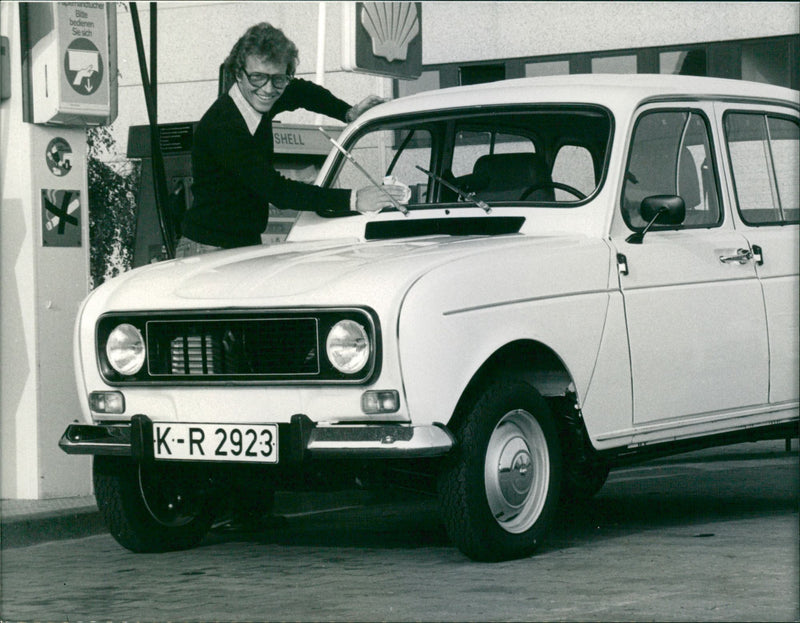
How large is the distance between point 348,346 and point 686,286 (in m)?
1.81

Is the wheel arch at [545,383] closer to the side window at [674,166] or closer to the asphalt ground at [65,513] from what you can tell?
the side window at [674,166]

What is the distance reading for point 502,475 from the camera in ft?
21.7

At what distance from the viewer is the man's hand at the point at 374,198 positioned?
761cm

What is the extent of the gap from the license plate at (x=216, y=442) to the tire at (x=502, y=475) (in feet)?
2.19

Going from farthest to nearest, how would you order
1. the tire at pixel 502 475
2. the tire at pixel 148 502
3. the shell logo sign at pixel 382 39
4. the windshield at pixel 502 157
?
the shell logo sign at pixel 382 39
the windshield at pixel 502 157
the tire at pixel 148 502
the tire at pixel 502 475

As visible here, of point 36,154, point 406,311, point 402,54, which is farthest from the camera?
point 402,54

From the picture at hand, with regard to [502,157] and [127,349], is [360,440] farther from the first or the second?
[502,157]

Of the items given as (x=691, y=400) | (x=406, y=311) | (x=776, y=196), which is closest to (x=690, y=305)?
(x=691, y=400)

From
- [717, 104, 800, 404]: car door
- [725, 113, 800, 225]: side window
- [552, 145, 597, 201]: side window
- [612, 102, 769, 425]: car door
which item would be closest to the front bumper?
[612, 102, 769, 425]: car door

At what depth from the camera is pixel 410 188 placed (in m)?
7.96

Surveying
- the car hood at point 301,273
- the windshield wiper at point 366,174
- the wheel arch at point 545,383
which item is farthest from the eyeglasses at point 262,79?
the wheel arch at point 545,383

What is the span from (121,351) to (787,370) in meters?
3.09

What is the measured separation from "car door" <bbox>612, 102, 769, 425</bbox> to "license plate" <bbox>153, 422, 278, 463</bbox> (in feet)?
5.40

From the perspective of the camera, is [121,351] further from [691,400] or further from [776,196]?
[776,196]
